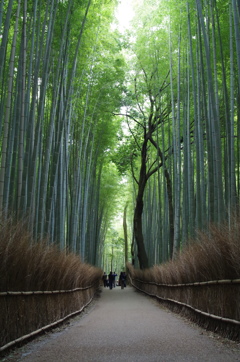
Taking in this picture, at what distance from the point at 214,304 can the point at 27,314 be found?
1802mm

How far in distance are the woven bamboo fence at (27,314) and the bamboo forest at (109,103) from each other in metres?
0.91

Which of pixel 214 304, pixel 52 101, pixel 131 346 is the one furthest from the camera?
pixel 52 101

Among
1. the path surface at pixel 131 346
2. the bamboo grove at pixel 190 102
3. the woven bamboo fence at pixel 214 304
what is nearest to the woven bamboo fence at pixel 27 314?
the path surface at pixel 131 346

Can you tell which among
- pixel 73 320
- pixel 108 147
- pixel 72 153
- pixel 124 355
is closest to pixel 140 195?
pixel 108 147

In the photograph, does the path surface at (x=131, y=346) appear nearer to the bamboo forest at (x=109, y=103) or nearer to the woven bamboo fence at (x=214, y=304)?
the woven bamboo fence at (x=214, y=304)

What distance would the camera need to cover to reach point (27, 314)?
11.0ft

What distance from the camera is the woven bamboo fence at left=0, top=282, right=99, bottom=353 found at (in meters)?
2.81

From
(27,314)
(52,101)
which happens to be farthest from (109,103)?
(27,314)

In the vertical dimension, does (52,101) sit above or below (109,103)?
below

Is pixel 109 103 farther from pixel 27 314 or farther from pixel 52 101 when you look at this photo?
pixel 27 314

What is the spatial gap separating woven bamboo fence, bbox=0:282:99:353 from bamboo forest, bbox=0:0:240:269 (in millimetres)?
911

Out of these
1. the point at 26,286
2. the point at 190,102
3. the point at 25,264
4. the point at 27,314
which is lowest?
the point at 27,314

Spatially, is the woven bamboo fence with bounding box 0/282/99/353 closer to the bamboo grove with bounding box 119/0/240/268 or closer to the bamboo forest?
the bamboo forest

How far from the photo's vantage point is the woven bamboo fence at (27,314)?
2.81 metres
